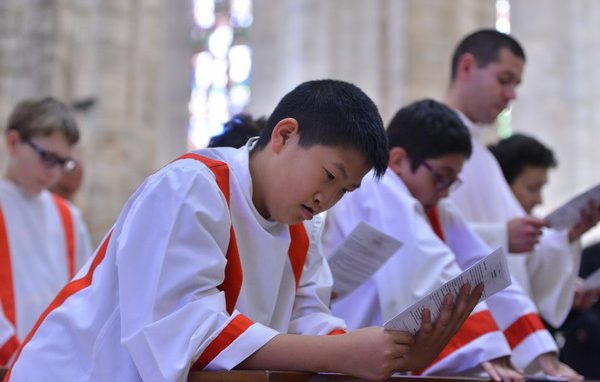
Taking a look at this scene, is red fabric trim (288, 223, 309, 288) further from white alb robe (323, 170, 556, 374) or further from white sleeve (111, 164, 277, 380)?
white alb robe (323, 170, 556, 374)

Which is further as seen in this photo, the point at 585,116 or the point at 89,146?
the point at 585,116

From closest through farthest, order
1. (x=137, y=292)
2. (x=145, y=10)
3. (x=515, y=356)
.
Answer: (x=137, y=292) < (x=515, y=356) < (x=145, y=10)

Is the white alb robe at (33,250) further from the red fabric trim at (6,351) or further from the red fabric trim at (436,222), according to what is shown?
the red fabric trim at (436,222)

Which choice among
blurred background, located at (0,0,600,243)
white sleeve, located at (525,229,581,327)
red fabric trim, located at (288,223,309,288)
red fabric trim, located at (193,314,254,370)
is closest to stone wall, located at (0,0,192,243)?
blurred background, located at (0,0,600,243)

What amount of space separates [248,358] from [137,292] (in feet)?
0.89

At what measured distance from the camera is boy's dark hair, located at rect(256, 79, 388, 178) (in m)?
2.31

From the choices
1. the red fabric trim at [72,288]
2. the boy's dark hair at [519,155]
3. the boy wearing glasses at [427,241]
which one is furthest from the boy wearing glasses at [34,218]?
the boy's dark hair at [519,155]

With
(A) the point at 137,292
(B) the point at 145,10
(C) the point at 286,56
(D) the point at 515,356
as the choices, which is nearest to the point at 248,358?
(A) the point at 137,292

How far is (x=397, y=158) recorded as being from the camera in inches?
144

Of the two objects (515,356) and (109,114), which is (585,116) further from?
(515,356)

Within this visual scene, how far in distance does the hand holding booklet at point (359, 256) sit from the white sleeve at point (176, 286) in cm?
86

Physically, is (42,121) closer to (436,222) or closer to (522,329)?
(436,222)

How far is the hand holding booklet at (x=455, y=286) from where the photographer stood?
2127 mm

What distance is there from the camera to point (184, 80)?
17484 millimetres
